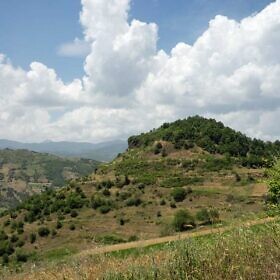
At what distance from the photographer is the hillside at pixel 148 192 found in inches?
3280

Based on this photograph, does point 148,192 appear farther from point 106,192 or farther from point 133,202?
point 106,192

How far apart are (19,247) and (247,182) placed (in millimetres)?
44551

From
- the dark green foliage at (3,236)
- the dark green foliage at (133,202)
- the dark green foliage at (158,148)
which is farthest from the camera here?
the dark green foliage at (158,148)

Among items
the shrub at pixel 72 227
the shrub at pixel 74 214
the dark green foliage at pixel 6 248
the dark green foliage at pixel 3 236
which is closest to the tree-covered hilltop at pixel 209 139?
the shrub at pixel 74 214

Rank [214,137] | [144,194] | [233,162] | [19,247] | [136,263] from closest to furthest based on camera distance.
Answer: [136,263] → [19,247] → [144,194] → [233,162] → [214,137]

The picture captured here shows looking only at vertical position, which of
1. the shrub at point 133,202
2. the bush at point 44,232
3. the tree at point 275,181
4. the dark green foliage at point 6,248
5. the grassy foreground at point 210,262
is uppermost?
the tree at point 275,181

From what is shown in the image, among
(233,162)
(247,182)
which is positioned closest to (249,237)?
(247,182)

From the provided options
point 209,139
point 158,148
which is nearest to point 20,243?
point 158,148

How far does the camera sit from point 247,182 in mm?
94938

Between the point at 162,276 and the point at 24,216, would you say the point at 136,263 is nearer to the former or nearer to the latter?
the point at 162,276

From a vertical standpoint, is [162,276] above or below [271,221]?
below

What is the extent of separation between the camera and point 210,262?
223 inches

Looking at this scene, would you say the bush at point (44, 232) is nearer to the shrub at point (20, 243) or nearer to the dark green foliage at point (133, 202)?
the shrub at point (20, 243)

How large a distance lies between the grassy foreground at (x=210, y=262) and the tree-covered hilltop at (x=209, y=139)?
4277 inches
